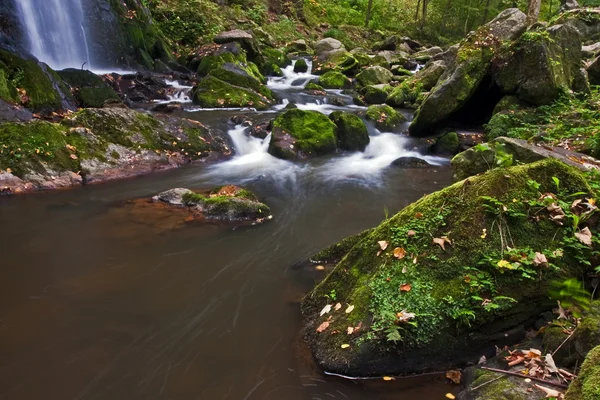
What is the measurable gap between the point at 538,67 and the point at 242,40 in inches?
536

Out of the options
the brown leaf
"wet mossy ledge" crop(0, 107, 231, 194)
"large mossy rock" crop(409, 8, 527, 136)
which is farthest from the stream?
"large mossy rock" crop(409, 8, 527, 136)

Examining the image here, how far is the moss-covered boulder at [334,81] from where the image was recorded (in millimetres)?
19969

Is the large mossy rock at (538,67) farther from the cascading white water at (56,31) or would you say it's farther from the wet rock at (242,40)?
the cascading white water at (56,31)

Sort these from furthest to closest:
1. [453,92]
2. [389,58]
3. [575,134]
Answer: [389,58]
[453,92]
[575,134]

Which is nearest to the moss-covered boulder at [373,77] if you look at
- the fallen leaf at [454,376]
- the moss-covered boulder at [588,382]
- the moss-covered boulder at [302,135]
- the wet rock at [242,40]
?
the wet rock at [242,40]

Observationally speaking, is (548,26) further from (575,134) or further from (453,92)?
(575,134)

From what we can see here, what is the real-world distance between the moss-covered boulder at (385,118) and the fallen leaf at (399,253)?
32.8 feet

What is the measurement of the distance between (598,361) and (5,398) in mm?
4203

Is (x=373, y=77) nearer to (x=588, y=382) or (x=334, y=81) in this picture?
(x=334, y=81)

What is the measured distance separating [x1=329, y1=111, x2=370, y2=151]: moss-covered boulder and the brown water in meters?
4.34

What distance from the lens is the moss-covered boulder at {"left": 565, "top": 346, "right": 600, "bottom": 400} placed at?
207 cm

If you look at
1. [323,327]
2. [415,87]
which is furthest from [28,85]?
[415,87]

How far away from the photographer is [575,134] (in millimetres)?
8586

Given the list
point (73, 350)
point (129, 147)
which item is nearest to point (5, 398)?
point (73, 350)
